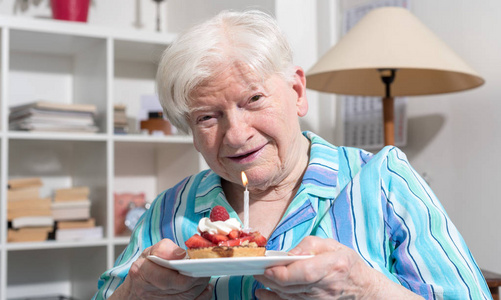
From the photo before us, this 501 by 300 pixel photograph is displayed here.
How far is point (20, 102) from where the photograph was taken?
3.02m

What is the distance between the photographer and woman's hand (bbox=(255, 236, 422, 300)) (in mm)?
802

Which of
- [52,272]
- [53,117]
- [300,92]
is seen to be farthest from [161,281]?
[52,272]

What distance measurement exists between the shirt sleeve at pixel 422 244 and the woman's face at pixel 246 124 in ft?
0.57

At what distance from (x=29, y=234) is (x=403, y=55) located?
1.76 meters

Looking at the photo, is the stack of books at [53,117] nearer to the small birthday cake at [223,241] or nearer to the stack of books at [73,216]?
the stack of books at [73,216]

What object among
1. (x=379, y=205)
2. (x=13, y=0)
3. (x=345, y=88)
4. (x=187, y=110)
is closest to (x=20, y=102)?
(x=13, y=0)

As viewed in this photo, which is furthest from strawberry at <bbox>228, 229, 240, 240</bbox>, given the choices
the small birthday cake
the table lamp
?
the table lamp

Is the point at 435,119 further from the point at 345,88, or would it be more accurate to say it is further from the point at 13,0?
the point at 13,0

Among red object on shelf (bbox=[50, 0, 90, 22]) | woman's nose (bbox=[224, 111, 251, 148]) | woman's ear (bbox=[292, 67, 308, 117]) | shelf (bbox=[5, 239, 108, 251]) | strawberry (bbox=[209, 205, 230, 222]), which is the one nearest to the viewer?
strawberry (bbox=[209, 205, 230, 222])

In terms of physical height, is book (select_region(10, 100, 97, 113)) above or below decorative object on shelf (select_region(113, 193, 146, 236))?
above

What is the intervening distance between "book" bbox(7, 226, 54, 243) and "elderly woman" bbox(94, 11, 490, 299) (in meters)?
1.48

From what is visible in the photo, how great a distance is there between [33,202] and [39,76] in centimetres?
73

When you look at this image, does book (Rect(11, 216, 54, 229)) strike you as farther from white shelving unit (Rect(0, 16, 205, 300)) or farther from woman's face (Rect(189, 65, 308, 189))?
woman's face (Rect(189, 65, 308, 189))

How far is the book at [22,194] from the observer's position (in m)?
2.61
